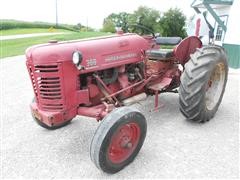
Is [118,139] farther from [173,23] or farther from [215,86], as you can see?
[173,23]

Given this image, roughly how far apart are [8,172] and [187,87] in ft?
8.18

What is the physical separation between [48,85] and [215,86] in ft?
9.20

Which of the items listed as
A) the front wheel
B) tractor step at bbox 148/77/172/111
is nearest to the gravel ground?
the front wheel

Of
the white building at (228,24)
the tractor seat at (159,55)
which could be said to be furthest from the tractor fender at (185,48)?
the white building at (228,24)

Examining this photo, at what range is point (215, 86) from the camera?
15.0 ft

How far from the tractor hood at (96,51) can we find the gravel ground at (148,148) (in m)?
1.13

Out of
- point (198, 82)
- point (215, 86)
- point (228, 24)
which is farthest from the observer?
point (228, 24)

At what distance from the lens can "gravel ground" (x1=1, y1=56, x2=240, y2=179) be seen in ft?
9.91

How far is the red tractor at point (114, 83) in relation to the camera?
303 cm

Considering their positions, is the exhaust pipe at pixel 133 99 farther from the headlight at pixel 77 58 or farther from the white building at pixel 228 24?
the white building at pixel 228 24

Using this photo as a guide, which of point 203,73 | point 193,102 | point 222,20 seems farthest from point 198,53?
point 222,20

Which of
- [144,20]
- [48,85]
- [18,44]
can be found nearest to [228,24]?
[144,20]

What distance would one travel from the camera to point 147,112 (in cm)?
474

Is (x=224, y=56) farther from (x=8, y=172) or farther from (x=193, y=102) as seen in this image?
(x=8, y=172)
